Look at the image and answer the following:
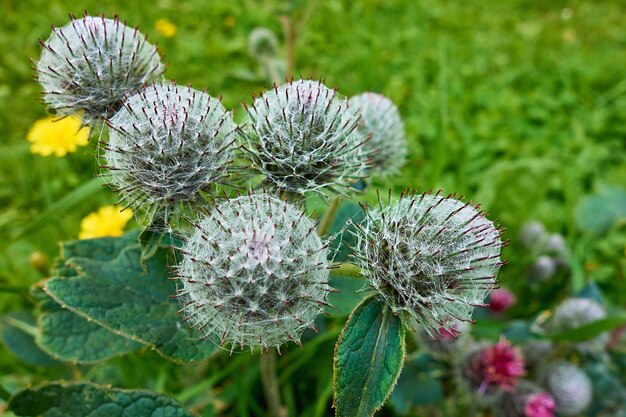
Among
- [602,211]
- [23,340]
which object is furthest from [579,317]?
[23,340]

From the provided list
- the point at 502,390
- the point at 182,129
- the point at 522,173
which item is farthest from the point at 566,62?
the point at 182,129

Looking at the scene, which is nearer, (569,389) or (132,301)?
(132,301)

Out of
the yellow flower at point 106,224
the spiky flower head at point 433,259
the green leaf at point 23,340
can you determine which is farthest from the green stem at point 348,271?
the yellow flower at point 106,224

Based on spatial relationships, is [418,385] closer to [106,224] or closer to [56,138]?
[106,224]

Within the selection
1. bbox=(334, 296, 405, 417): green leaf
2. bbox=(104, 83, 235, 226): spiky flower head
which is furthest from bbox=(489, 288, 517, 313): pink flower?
bbox=(104, 83, 235, 226): spiky flower head

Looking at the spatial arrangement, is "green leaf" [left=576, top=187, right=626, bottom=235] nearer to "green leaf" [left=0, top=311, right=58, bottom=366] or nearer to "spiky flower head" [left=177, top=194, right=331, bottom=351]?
"spiky flower head" [left=177, top=194, right=331, bottom=351]

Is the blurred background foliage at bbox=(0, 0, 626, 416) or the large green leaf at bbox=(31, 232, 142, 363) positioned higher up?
the blurred background foliage at bbox=(0, 0, 626, 416)

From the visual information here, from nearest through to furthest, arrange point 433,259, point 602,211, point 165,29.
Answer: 1. point 433,259
2. point 602,211
3. point 165,29
